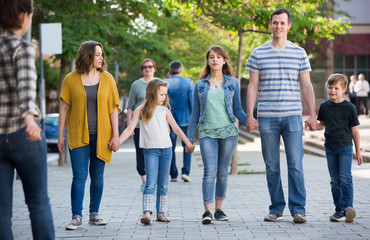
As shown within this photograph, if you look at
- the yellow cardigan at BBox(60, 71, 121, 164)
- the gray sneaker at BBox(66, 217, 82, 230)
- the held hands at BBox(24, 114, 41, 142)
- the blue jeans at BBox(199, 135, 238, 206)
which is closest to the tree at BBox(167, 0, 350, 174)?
the blue jeans at BBox(199, 135, 238, 206)

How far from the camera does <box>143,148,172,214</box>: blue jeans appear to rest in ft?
23.0

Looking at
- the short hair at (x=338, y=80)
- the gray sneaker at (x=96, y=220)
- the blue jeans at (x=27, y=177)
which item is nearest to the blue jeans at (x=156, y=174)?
the gray sneaker at (x=96, y=220)

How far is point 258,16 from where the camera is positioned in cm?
1237

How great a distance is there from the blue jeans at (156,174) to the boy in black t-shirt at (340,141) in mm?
1678

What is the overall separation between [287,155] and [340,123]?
0.66 m

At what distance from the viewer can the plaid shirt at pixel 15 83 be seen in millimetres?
4168

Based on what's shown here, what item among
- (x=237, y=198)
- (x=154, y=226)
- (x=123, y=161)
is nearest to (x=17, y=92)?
(x=154, y=226)

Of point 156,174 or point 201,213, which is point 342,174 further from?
point 156,174

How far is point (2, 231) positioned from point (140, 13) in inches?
542

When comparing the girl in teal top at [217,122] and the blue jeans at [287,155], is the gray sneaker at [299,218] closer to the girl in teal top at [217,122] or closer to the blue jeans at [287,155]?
the blue jeans at [287,155]

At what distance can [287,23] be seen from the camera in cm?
697

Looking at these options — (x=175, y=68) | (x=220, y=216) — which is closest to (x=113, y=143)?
(x=220, y=216)

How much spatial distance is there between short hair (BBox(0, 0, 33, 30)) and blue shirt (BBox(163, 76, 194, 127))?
22.3 feet

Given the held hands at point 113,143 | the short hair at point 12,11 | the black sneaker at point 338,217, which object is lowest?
the black sneaker at point 338,217
